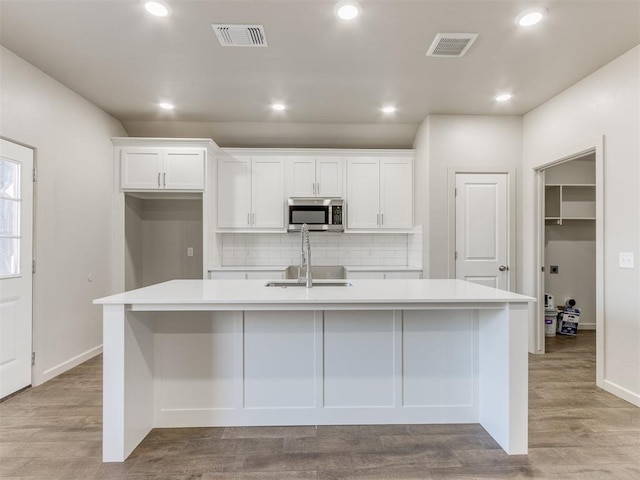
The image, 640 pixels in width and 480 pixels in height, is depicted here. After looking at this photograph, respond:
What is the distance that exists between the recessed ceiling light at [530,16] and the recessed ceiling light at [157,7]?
221cm

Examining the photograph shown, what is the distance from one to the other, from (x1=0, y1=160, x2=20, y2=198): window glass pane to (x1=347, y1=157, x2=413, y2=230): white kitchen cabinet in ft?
10.7

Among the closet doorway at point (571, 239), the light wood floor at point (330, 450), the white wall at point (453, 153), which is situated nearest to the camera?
the light wood floor at point (330, 450)

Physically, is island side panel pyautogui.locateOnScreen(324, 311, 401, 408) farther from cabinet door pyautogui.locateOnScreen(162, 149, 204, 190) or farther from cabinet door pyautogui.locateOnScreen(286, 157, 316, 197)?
cabinet door pyautogui.locateOnScreen(162, 149, 204, 190)

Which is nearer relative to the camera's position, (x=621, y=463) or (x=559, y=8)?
(x=621, y=463)

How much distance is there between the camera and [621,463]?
1.86 metres

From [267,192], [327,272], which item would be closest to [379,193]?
[327,272]

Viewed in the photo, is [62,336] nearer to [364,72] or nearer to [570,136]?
[364,72]

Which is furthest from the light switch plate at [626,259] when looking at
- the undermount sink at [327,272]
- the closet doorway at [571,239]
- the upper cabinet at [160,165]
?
the upper cabinet at [160,165]

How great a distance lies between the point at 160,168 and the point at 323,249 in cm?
224

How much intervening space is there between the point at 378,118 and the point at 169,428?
3665 mm

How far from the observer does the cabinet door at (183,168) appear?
13.1 ft

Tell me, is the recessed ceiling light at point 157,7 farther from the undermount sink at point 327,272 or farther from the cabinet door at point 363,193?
the undermount sink at point 327,272

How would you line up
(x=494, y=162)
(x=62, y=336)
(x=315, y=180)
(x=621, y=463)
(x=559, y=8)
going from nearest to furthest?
(x=621, y=463)
(x=559, y=8)
(x=62, y=336)
(x=494, y=162)
(x=315, y=180)

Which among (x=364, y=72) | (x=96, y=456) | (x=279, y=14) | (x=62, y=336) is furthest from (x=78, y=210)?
(x=364, y=72)
